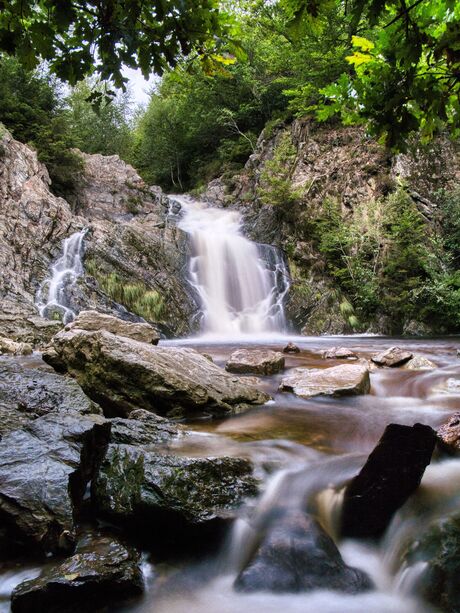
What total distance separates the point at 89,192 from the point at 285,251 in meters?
10.0

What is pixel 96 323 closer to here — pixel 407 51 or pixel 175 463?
pixel 175 463

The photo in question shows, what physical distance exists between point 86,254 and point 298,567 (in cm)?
1285

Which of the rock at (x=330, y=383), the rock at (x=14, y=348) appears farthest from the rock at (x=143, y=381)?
the rock at (x=14, y=348)

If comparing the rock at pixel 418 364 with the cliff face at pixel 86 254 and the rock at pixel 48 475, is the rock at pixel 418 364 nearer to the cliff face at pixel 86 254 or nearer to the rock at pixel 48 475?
the rock at pixel 48 475

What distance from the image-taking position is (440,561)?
2404mm

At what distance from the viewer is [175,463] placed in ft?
10.5

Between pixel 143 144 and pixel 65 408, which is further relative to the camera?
pixel 143 144

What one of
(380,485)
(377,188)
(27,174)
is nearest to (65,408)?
(380,485)

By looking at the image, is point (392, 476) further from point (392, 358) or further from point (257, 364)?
point (392, 358)

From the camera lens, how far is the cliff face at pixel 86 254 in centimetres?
1255

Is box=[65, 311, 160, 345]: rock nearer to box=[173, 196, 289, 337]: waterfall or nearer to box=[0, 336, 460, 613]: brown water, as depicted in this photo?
box=[0, 336, 460, 613]: brown water

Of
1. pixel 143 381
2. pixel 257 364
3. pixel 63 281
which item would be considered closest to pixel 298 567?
pixel 143 381

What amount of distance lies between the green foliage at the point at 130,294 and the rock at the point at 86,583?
1079cm

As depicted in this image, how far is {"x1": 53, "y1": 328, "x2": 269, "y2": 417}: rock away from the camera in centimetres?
505
